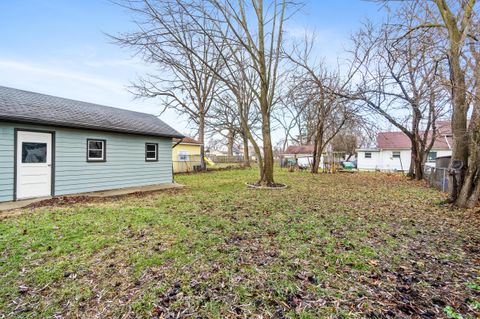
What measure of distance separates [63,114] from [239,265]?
804cm

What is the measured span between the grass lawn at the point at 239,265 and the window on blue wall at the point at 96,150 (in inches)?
136

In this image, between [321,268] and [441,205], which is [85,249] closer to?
[321,268]

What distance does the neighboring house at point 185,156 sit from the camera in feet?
58.9

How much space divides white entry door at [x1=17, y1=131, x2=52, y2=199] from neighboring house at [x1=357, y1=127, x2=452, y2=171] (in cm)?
2241

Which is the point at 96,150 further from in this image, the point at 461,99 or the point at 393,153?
the point at 393,153

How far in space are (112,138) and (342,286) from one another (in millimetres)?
8832

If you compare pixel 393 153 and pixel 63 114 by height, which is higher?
pixel 63 114

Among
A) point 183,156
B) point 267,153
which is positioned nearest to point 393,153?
point 267,153

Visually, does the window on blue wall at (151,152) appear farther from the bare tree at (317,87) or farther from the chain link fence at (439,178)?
the chain link fence at (439,178)

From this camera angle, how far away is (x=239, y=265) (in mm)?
2861

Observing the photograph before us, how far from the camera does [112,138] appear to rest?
8.89 metres

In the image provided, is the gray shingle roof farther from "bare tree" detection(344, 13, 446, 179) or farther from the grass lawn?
"bare tree" detection(344, 13, 446, 179)

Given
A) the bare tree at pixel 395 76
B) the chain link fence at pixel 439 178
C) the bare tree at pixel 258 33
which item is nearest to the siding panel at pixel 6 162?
the bare tree at pixel 258 33

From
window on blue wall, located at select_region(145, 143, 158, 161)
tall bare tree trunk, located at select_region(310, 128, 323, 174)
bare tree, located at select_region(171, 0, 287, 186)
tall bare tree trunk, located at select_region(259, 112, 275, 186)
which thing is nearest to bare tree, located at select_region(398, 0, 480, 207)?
bare tree, located at select_region(171, 0, 287, 186)
